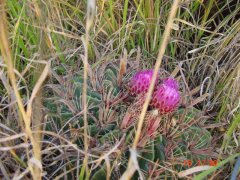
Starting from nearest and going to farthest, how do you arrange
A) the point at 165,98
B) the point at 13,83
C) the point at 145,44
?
the point at 13,83 → the point at 165,98 → the point at 145,44

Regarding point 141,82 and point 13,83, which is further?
point 141,82

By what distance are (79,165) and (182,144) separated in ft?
0.73

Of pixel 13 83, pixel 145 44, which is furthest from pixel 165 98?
pixel 145 44

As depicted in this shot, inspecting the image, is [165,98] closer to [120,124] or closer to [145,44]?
[120,124]

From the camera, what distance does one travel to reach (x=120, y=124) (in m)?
0.90

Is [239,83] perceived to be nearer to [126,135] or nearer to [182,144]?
[182,144]

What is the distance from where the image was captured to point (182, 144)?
3.13 feet

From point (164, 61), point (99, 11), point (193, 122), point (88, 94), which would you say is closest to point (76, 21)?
point (99, 11)

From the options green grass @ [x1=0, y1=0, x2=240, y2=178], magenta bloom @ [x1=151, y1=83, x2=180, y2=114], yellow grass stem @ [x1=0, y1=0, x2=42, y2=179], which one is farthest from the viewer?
green grass @ [x1=0, y1=0, x2=240, y2=178]

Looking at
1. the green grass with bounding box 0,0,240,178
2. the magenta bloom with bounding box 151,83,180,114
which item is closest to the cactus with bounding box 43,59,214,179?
the magenta bloom with bounding box 151,83,180,114

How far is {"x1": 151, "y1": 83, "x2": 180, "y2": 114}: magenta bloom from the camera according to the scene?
2.89ft

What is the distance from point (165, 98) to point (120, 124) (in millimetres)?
105

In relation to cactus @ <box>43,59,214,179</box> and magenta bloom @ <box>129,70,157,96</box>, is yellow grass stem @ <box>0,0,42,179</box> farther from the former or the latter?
magenta bloom @ <box>129,70,157,96</box>

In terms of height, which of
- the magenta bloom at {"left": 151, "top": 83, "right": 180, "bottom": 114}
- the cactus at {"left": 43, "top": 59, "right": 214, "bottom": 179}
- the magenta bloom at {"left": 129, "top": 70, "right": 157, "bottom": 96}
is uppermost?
the magenta bloom at {"left": 129, "top": 70, "right": 157, "bottom": 96}
